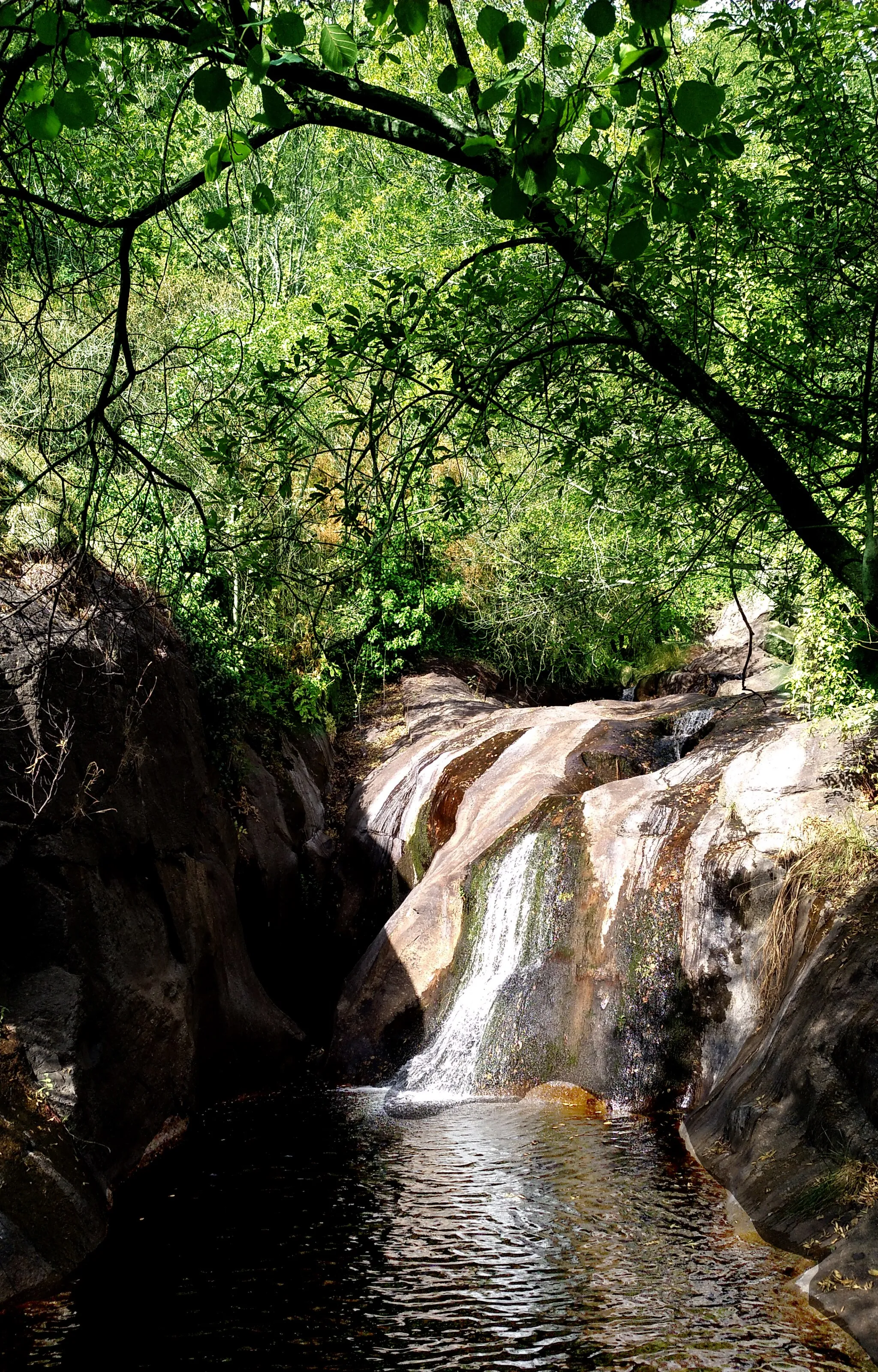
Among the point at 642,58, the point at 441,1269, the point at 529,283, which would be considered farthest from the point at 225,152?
the point at 441,1269

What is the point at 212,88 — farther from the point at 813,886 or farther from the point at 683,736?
the point at 683,736

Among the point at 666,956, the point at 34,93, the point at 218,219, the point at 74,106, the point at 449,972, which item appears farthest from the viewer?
the point at 449,972

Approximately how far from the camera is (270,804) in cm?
1324

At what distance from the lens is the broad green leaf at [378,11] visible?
8.25 feet

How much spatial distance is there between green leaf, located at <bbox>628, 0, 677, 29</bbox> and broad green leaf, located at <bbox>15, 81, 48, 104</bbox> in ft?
4.95

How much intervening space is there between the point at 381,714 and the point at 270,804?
563 centimetres

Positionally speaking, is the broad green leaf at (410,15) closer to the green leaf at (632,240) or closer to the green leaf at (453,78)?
the green leaf at (453,78)

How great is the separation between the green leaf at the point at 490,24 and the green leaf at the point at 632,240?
0.47m

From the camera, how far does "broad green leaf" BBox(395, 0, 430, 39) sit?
2357mm

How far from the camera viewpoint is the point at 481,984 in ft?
33.9

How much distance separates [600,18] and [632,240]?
449 mm

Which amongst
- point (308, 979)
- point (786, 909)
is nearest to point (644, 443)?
point (786, 909)

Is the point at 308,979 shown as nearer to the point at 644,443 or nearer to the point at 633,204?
the point at 644,443

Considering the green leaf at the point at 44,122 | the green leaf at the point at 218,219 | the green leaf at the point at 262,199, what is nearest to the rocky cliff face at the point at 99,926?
the green leaf at the point at 218,219
